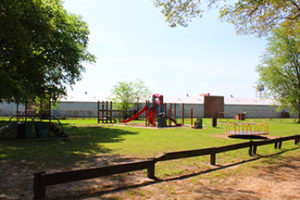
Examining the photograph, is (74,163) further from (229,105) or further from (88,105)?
(229,105)

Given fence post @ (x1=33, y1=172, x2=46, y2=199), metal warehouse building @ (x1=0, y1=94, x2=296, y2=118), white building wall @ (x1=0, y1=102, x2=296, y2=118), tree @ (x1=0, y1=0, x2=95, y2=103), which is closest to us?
fence post @ (x1=33, y1=172, x2=46, y2=199)

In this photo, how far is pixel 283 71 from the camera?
36.5 metres

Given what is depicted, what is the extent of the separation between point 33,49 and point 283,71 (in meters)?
34.6

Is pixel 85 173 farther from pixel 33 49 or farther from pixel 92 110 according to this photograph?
pixel 92 110

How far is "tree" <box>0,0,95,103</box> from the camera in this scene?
12211 millimetres

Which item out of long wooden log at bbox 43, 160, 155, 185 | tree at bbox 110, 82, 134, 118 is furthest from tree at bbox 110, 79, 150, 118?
long wooden log at bbox 43, 160, 155, 185

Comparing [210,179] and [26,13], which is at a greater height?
[26,13]

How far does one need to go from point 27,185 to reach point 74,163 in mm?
2286

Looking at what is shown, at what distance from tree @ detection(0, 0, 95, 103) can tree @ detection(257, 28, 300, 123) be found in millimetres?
28409

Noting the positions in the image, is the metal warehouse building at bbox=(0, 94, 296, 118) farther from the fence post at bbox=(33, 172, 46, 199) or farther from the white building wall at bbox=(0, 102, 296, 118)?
the fence post at bbox=(33, 172, 46, 199)

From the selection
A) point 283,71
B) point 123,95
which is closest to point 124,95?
point 123,95

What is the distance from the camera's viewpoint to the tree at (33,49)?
12211 millimetres

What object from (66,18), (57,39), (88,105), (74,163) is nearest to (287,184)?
(74,163)

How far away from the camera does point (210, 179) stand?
245 inches
